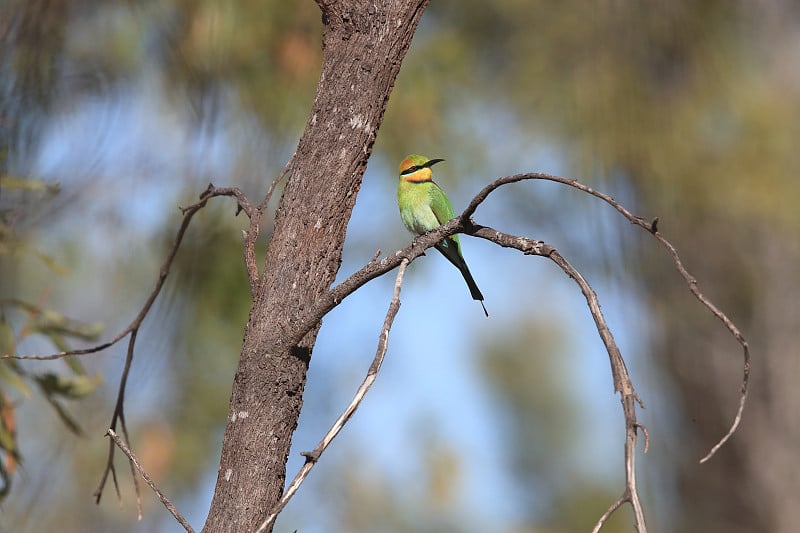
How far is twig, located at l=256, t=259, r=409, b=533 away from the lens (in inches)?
38.2

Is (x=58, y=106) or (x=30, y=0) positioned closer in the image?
(x=30, y=0)

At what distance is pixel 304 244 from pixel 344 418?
0.46m

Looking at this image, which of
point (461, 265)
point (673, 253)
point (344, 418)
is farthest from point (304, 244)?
point (461, 265)

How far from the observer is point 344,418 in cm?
98

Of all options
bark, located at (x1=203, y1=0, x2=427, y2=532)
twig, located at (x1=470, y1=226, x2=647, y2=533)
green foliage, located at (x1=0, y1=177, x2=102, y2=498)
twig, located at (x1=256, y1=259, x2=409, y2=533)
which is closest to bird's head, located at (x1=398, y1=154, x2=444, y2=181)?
green foliage, located at (x1=0, y1=177, x2=102, y2=498)

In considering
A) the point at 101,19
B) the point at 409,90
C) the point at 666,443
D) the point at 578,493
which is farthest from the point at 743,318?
the point at 578,493

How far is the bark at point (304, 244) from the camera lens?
4.21ft

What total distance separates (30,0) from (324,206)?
3.01 ft

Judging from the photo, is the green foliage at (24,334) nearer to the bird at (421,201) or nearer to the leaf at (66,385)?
the leaf at (66,385)

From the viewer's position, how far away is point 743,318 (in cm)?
588

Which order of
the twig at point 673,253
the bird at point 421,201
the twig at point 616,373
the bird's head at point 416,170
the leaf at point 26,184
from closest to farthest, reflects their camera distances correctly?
1. the twig at point 616,373
2. the twig at point 673,253
3. the leaf at point 26,184
4. the bird at point 421,201
5. the bird's head at point 416,170

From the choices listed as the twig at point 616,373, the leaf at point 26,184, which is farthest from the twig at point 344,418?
the leaf at point 26,184

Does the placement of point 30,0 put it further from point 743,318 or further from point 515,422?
point 515,422

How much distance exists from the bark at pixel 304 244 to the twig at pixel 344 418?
9.9 inches
